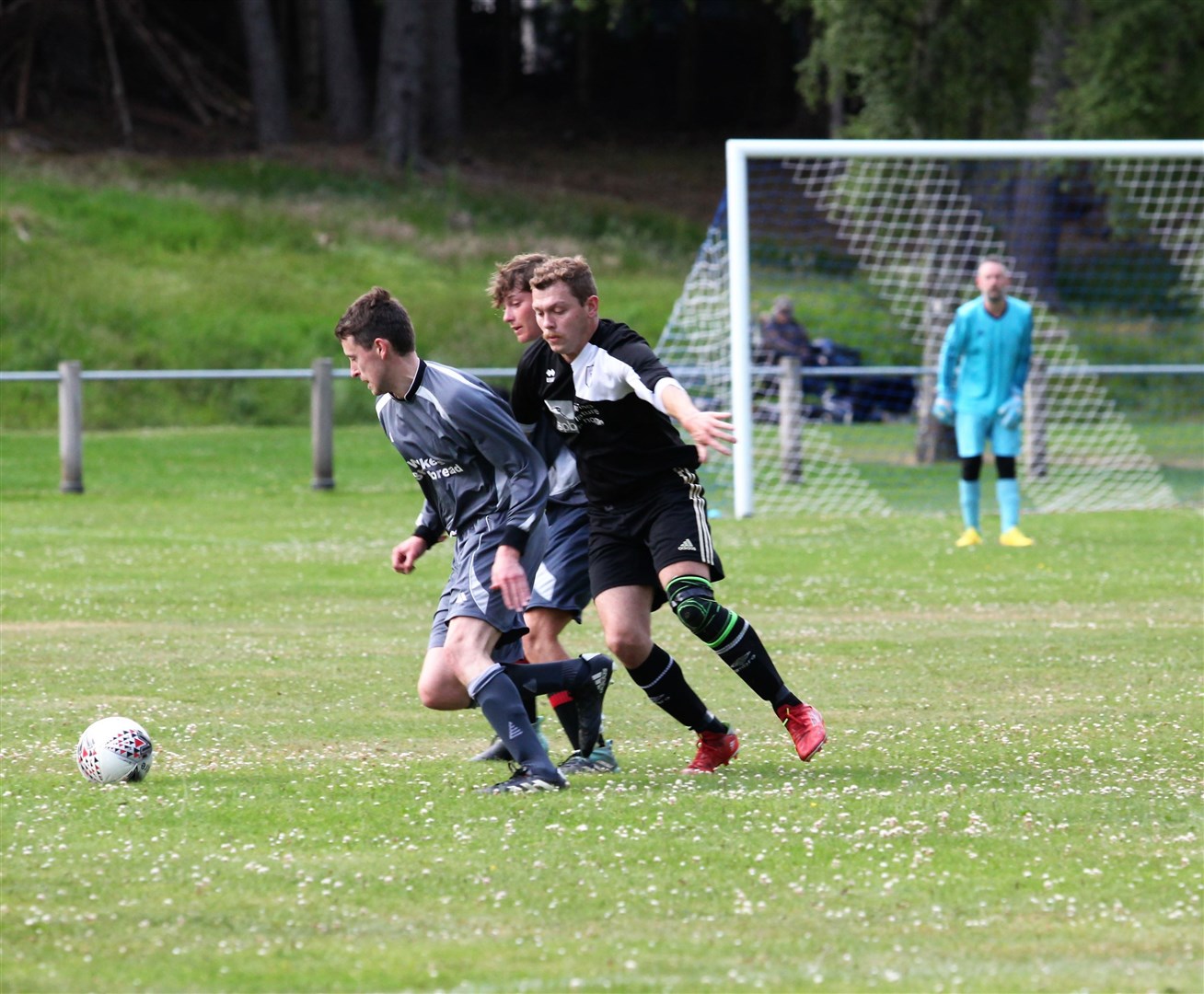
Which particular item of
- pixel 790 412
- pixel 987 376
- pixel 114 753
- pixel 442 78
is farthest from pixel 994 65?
pixel 442 78

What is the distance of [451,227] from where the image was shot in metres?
36.8

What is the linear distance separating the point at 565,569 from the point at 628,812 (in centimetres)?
187

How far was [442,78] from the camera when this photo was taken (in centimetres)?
4306

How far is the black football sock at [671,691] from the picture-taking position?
6.87 meters

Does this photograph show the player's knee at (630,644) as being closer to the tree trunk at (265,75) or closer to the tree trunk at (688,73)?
the tree trunk at (265,75)

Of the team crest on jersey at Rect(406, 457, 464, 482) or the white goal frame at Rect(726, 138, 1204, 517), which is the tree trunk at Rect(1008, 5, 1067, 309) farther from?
the team crest on jersey at Rect(406, 457, 464, 482)

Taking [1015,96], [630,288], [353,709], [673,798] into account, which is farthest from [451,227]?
[673,798]

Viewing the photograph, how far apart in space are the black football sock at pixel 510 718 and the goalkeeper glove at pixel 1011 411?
946 centimetres

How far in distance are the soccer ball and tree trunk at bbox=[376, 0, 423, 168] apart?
33.7 metres

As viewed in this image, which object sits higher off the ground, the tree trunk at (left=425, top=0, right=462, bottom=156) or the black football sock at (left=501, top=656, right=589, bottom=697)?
the tree trunk at (left=425, top=0, right=462, bottom=156)

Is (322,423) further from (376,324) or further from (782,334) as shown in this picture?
(376,324)

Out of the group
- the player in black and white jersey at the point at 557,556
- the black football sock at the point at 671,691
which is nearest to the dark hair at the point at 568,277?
the player in black and white jersey at the point at 557,556

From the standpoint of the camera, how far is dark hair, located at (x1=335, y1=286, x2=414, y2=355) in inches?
256

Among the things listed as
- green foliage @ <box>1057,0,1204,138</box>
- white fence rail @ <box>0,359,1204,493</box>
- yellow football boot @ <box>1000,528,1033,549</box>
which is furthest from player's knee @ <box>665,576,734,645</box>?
green foliage @ <box>1057,0,1204,138</box>
